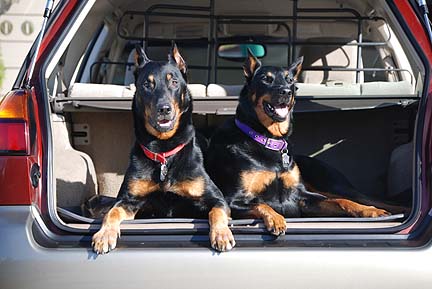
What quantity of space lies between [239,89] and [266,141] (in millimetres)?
640

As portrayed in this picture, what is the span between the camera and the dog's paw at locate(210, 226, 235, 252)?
7.63 feet

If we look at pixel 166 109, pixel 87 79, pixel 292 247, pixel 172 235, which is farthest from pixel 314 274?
pixel 87 79

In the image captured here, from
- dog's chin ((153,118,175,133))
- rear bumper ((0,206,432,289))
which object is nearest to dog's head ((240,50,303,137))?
dog's chin ((153,118,175,133))

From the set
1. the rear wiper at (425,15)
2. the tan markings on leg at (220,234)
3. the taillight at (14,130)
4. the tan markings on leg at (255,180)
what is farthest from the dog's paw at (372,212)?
the taillight at (14,130)

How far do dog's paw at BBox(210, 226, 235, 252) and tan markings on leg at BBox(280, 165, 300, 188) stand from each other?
113cm

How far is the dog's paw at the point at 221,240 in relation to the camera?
232 centimetres

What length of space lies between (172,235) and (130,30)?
10.6 feet

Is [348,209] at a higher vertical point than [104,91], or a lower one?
lower

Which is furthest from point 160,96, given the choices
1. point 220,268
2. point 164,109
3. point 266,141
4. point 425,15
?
point 425,15

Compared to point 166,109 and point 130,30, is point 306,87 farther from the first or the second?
point 130,30

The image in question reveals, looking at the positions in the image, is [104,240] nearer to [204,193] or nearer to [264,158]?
[204,193]

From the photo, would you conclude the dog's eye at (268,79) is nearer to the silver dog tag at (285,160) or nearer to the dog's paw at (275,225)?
the silver dog tag at (285,160)

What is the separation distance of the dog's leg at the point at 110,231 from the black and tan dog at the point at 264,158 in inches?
28.8

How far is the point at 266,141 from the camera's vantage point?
11.3 feet
